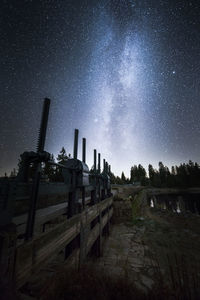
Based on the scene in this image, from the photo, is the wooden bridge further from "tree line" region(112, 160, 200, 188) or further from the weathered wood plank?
"tree line" region(112, 160, 200, 188)

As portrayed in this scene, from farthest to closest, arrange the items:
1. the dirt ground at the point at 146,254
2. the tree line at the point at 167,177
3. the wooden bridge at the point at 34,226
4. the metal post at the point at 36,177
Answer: the tree line at the point at 167,177
the dirt ground at the point at 146,254
the metal post at the point at 36,177
the wooden bridge at the point at 34,226

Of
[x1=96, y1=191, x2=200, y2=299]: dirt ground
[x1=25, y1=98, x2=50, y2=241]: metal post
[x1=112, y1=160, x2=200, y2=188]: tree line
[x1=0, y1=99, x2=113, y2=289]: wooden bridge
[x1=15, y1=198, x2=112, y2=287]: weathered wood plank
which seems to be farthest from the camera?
[x1=112, y1=160, x2=200, y2=188]: tree line

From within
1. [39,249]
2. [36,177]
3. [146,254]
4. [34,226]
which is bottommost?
[146,254]

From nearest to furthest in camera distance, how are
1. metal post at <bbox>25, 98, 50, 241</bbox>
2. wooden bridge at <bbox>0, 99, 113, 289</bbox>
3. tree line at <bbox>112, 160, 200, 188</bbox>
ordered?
wooden bridge at <bbox>0, 99, 113, 289</bbox>, metal post at <bbox>25, 98, 50, 241</bbox>, tree line at <bbox>112, 160, 200, 188</bbox>

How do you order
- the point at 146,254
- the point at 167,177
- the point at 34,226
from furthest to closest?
1. the point at 167,177
2. the point at 146,254
3. the point at 34,226

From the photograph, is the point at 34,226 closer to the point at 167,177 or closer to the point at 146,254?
the point at 146,254

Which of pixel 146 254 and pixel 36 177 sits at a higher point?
pixel 36 177

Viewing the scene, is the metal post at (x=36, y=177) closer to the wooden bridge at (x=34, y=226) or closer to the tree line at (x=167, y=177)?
the wooden bridge at (x=34, y=226)

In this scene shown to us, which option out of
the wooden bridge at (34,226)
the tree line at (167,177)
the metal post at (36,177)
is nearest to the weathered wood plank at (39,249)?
the wooden bridge at (34,226)

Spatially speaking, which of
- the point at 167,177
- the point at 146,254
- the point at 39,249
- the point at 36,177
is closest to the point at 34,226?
the point at 39,249

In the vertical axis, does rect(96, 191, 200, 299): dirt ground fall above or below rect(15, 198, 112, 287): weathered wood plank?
below

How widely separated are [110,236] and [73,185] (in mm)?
6029

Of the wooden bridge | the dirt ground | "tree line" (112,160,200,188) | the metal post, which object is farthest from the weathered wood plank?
"tree line" (112,160,200,188)

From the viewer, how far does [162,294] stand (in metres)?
1.95
